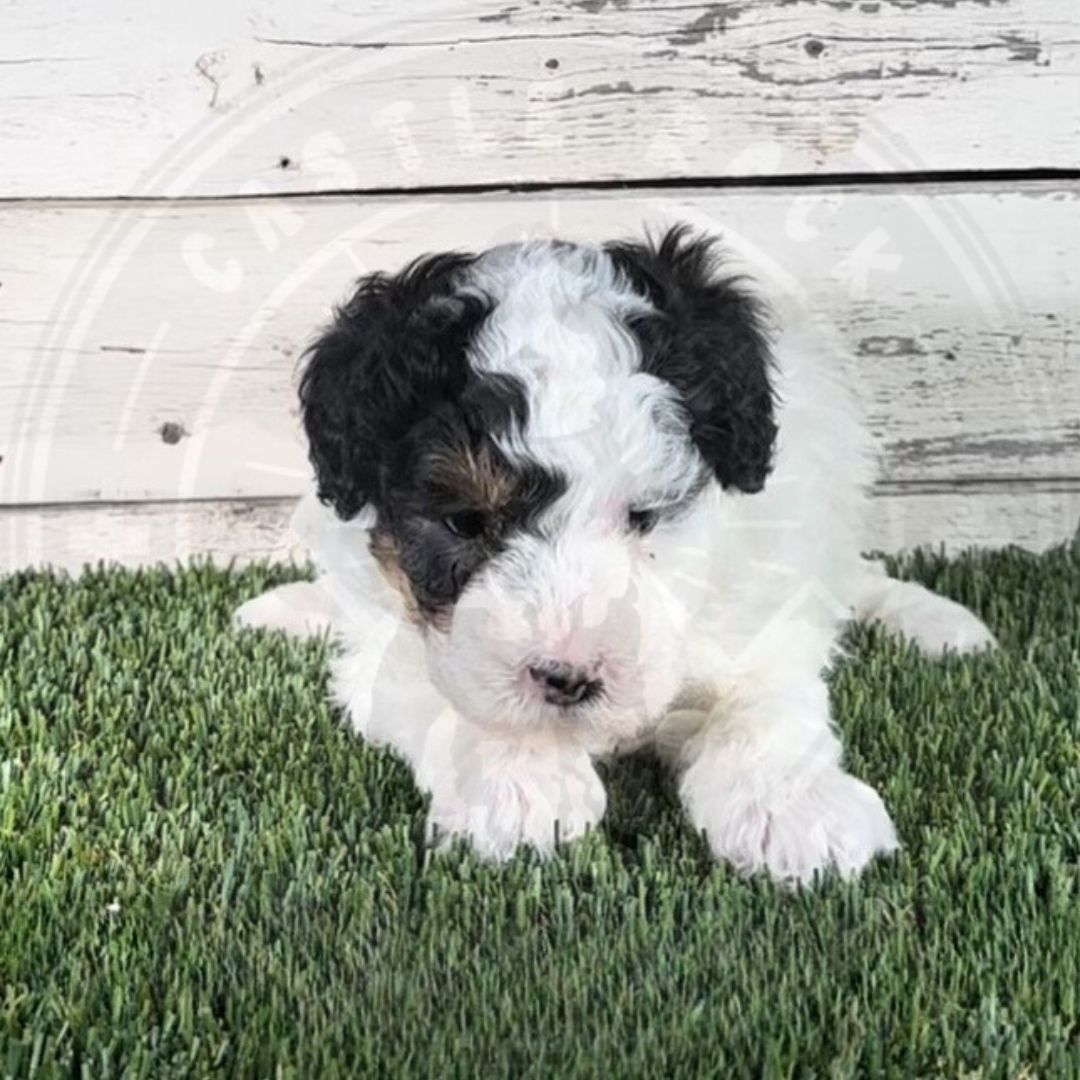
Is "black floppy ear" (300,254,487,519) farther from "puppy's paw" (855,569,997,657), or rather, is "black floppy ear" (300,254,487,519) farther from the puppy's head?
"puppy's paw" (855,569,997,657)

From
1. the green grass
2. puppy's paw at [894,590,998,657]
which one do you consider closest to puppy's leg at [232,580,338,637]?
the green grass

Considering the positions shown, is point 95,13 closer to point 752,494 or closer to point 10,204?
point 10,204

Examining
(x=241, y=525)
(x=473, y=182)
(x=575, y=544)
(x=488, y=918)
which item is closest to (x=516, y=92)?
(x=473, y=182)

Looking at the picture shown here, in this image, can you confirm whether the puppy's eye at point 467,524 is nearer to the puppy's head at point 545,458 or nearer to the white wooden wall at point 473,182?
the puppy's head at point 545,458

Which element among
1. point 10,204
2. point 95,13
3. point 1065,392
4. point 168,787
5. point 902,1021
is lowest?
point 1065,392

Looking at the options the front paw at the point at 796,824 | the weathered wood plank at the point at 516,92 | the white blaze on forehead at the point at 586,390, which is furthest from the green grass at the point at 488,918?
→ the weathered wood plank at the point at 516,92

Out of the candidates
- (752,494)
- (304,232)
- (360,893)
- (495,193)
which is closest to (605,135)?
(495,193)
